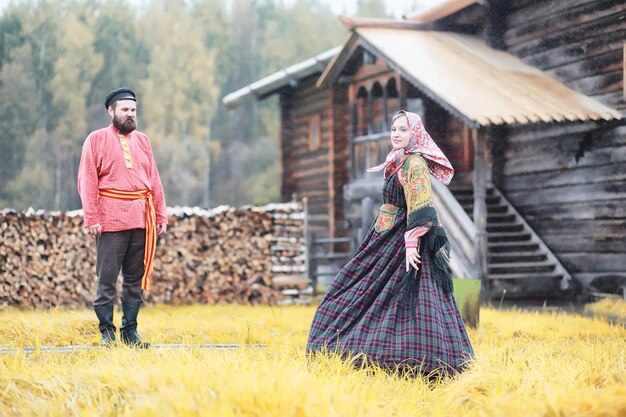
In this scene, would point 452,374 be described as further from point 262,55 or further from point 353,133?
point 262,55

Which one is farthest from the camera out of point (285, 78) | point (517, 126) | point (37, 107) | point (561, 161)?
point (37, 107)

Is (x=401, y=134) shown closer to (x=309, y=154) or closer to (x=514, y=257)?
(x=514, y=257)

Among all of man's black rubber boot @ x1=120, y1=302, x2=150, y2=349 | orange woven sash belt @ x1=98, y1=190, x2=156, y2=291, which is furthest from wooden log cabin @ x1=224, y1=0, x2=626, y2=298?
man's black rubber boot @ x1=120, y1=302, x2=150, y2=349

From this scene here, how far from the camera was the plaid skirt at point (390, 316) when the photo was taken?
4.95 meters

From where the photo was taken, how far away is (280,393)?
152 inches

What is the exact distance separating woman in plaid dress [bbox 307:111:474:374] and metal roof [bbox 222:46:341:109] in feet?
35.6

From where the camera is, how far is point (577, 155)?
445 inches

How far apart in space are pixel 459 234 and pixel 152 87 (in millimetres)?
24257

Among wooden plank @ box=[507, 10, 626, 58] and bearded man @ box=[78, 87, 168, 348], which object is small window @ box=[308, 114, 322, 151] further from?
bearded man @ box=[78, 87, 168, 348]

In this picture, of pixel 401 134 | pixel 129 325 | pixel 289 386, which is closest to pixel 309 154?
pixel 129 325

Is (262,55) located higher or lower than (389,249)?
higher

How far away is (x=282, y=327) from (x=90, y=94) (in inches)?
1066

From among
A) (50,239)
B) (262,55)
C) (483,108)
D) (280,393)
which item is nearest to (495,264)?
(483,108)

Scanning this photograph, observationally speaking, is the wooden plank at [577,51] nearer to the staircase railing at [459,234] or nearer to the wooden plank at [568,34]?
the wooden plank at [568,34]
